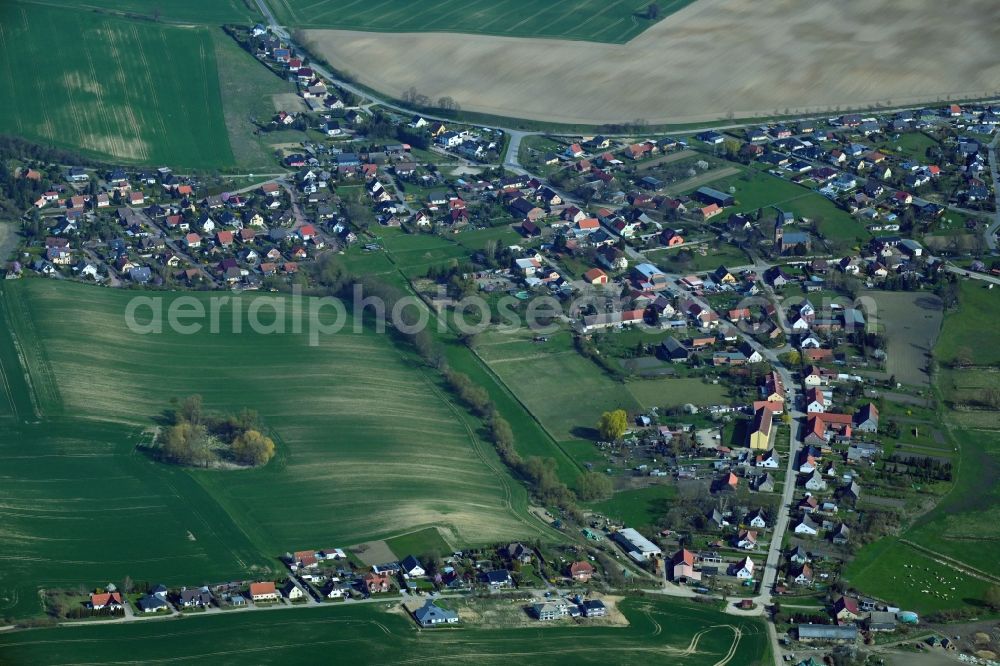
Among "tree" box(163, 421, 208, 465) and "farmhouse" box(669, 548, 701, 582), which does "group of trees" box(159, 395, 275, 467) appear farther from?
"farmhouse" box(669, 548, 701, 582)

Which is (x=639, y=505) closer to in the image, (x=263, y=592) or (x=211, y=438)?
(x=263, y=592)

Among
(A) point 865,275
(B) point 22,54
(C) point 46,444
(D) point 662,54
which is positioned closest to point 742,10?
(D) point 662,54

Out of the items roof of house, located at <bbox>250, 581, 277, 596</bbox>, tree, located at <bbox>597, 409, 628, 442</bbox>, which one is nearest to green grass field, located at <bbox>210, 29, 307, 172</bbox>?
tree, located at <bbox>597, 409, 628, 442</bbox>

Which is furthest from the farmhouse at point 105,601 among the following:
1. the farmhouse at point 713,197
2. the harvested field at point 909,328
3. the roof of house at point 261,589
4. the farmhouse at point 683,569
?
the farmhouse at point 713,197

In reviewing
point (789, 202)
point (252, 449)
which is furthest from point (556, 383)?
point (789, 202)

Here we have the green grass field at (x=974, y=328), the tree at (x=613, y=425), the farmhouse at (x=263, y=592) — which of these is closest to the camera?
the farmhouse at (x=263, y=592)

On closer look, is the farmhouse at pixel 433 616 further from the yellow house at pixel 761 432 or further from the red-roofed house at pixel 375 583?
the yellow house at pixel 761 432
